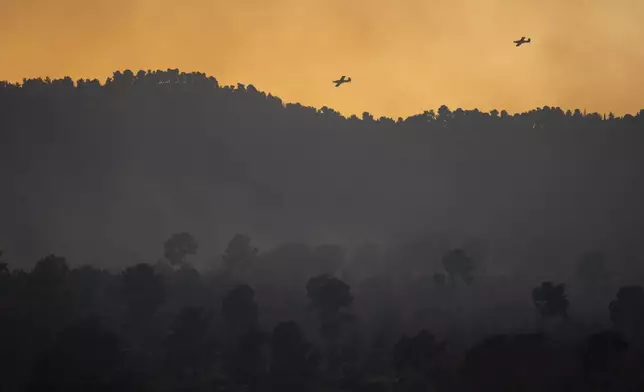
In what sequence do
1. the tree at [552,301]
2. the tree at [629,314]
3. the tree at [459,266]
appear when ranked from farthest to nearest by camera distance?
the tree at [459,266] < the tree at [552,301] < the tree at [629,314]

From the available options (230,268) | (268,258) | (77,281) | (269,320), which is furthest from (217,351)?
(268,258)

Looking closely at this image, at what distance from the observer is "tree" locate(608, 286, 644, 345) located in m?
119

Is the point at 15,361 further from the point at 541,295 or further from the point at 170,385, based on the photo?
the point at 541,295

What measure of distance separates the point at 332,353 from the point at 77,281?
50.9m

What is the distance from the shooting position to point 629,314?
120 m

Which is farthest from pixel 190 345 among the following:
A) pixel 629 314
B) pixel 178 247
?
pixel 178 247

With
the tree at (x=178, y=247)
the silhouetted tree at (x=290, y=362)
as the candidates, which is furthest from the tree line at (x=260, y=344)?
the tree at (x=178, y=247)

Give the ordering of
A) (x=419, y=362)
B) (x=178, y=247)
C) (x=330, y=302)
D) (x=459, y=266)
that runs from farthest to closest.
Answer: (x=178, y=247) < (x=459, y=266) < (x=330, y=302) < (x=419, y=362)

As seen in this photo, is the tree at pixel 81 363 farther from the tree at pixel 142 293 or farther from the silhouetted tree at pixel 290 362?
the tree at pixel 142 293

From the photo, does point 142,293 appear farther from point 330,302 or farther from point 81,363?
point 81,363

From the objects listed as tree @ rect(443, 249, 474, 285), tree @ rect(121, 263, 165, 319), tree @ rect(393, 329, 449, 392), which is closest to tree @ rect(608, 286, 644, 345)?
tree @ rect(393, 329, 449, 392)

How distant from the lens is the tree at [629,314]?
11900cm

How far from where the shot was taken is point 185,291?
508 ft

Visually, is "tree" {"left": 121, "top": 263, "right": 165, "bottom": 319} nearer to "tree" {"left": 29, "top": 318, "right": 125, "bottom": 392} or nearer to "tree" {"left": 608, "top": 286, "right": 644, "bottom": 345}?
"tree" {"left": 29, "top": 318, "right": 125, "bottom": 392}
